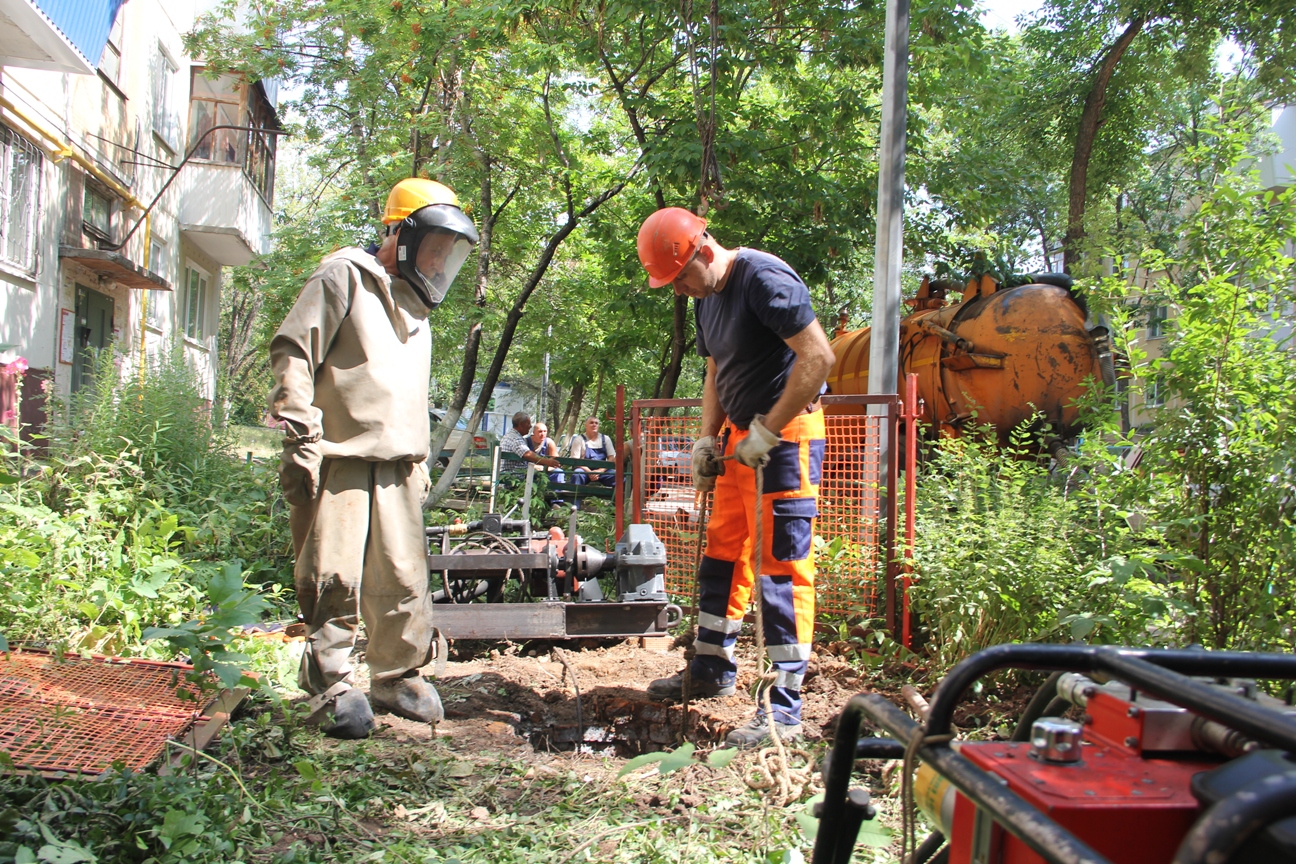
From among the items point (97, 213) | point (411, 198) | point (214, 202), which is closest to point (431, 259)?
point (411, 198)

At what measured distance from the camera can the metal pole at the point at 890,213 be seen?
6.14m

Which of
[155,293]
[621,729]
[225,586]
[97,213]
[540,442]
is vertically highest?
[97,213]

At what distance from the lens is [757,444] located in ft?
11.7

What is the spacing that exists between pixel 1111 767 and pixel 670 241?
2.81 m

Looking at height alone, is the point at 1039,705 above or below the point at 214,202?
below

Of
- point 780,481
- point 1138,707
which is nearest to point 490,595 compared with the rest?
point 780,481

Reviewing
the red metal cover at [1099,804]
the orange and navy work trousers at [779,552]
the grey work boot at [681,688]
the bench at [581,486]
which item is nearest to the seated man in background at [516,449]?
the bench at [581,486]

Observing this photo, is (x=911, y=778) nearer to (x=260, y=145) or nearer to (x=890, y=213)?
(x=890, y=213)

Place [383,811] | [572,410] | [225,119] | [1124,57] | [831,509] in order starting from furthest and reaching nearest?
[572,410] → [225,119] → [1124,57] → [831,509] → [383,811]

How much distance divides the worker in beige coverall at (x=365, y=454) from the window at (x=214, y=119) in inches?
658

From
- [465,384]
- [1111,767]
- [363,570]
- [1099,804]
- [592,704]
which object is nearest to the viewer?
[1099,804]

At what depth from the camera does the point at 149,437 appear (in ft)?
21.7

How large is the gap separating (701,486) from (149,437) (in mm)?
4635

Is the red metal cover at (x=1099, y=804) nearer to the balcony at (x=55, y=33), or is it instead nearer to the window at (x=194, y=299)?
the balcony at (x=55, y=33)
